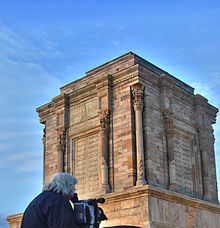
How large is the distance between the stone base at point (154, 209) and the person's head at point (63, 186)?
1070cm

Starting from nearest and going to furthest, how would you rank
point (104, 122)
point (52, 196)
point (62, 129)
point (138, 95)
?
point (52, 196), point (138, 95), point (104, 122), point (62, 129)

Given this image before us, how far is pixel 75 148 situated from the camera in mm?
20469

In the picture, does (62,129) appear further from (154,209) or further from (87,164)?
(154,209)

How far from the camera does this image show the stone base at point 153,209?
14.7m

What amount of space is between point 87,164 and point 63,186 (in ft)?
50.6

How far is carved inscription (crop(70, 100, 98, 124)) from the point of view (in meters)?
20.0

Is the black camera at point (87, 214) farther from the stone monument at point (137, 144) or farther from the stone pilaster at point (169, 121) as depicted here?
the stone pilaster at point (169, 121)

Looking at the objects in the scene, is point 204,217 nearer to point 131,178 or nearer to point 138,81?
point 131,178

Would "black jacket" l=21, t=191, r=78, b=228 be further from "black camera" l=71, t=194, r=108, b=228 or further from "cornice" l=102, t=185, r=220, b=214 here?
"cornice" l=102, t=185, r=220, b=214

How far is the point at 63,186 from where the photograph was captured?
418 centimetres

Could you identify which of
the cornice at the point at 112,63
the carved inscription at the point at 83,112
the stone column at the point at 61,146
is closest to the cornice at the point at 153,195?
the stone column at the point at 61,146

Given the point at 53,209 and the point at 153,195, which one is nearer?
the point at 53,209

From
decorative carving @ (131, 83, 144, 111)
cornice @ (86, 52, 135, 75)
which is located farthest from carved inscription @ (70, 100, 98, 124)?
decorative carving @ (131, 83, 144, 111)

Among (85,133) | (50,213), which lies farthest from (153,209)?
(50,213)
